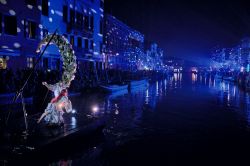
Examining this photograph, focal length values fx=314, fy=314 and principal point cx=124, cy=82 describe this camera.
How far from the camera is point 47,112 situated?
1229 centimetres

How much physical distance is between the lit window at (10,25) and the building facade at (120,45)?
29.7m

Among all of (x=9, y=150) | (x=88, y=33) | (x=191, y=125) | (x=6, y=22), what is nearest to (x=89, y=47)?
(x=88, y=33)

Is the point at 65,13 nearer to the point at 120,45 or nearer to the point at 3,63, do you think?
the point at 3,63

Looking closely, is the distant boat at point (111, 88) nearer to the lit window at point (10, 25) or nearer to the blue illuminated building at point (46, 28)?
the blue illuminated building at point (46, 28)

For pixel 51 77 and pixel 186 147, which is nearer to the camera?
pixel 186 147

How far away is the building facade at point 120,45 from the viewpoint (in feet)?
201

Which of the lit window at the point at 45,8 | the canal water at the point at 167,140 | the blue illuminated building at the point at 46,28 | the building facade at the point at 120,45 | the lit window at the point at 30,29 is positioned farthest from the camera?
the building facade at the point at 120,45

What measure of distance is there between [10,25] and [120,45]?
44.8 m

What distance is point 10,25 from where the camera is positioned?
93.0ft

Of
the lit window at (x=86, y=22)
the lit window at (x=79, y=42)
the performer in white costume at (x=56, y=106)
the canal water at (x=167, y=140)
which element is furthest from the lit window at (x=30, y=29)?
the performer in white costume at (x=56, y=106)

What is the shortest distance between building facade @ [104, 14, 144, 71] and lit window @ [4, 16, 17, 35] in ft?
97.6

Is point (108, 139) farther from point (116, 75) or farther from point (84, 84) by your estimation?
point (116, 75)

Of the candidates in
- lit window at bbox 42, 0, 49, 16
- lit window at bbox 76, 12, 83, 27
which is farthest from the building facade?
lit window at bbox 42, 0, 49, 16

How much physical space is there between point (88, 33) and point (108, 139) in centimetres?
3434
